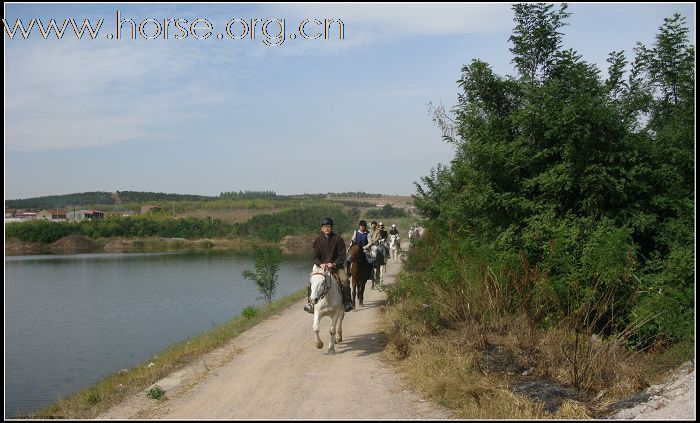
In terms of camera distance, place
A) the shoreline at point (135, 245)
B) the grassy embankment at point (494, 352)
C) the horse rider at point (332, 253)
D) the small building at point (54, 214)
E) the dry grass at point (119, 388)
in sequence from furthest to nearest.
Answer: the small building at point (54, 214) → the shoreline at point (135, 245) → the horse rider at point (332, 253) → the dry grass at point (119, 388) → the grassy embankment at point (494, 352)

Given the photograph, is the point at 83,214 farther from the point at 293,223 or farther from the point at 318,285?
the point at 318,285

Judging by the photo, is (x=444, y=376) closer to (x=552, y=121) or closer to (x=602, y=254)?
(x=602, y=254)

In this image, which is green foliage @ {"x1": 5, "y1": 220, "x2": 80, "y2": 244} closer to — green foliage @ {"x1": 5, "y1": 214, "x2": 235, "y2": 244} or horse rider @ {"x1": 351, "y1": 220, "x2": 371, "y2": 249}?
green foliage @ {"x1": 5, "y1": 214, "x2": 235, "y2": 244}

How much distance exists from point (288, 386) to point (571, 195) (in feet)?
25.6

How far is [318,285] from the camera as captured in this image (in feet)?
34.0

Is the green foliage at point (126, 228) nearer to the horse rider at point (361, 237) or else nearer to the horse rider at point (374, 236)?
the horse rider at point (374, 236)

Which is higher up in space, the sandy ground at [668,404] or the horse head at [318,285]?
the horse head at [318,285]

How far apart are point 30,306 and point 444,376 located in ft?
87.6

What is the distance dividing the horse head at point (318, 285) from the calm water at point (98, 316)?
6045 millimetres

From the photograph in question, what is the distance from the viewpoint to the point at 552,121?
43.4ft

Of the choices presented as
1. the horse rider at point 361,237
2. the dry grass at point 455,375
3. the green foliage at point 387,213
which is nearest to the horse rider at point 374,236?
the horse rider at point 361,237

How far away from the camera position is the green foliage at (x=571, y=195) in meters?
10.8

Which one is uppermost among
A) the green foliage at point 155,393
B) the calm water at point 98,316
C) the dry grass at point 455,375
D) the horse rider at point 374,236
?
the horse rider at point 374,236

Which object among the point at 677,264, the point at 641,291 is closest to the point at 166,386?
the point at 641,291
